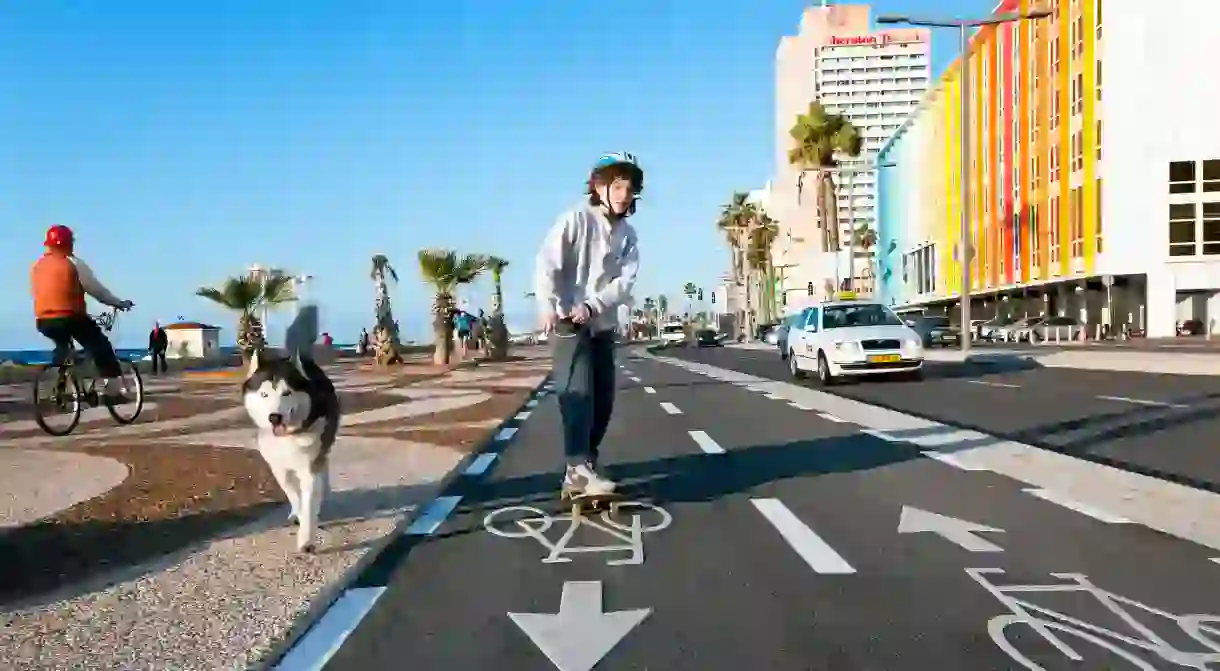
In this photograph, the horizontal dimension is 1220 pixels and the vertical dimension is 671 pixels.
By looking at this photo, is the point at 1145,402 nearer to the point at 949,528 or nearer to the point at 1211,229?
the point at 949,528

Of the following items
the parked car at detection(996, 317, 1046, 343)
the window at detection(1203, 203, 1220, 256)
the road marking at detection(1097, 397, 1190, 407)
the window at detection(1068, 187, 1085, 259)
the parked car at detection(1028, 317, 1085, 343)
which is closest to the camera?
the road marking at detection(1097, 397, 1190, 407)

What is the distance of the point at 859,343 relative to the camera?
60.4 ft

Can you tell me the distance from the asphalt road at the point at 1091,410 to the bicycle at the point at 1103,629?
10.3 ft

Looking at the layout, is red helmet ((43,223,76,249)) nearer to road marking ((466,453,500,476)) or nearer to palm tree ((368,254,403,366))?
road marking ((466,453,500,476))

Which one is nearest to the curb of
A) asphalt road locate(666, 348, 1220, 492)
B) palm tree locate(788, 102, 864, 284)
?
asphalt road locate(666, 348, 1220, 492)

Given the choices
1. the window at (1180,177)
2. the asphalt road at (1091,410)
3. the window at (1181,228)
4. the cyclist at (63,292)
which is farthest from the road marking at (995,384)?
the window at (1180,177)

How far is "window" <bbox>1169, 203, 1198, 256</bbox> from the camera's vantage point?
48253 mm

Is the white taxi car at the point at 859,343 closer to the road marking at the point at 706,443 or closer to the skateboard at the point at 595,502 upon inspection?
the road marking at the point at 706,443

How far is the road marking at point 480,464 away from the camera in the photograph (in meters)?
7.76

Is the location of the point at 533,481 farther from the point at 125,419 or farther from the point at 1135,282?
the point at 1135,282

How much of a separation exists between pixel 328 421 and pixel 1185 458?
660cm

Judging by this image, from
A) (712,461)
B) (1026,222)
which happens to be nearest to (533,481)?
(712,461)

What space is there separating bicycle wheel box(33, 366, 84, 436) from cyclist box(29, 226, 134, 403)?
425mm

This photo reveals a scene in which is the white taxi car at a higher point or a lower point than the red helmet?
lower
